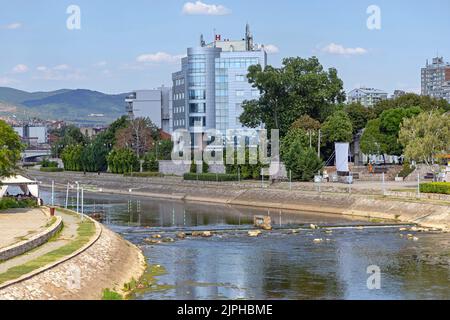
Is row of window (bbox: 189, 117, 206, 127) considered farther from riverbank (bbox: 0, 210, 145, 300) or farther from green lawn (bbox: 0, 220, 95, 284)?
riverbank (bbox: 0, 210, 145, 300)

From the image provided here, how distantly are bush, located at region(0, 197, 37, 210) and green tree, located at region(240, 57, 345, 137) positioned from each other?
71.2 metres

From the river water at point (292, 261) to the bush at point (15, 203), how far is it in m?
9.18

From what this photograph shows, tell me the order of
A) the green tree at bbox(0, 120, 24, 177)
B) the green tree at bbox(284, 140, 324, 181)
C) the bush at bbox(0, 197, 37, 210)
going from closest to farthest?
the green tree at bbox(0, 120, 24, 177), the bush at bbox(0, 197, 37, 210), the green tree at bbox(284, 140, 324, 181)

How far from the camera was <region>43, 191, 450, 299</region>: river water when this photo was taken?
4838 cm

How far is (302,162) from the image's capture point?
126 meters

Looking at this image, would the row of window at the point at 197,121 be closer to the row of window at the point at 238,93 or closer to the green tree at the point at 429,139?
the row of window at the point at 238,93

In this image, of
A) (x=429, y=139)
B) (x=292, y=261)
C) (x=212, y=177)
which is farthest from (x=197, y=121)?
(x=292, y=261)

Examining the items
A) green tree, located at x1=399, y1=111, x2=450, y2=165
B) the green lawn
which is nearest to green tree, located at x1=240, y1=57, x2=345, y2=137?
green tree, located at x1=399, y1=111, x2=450, y2=165

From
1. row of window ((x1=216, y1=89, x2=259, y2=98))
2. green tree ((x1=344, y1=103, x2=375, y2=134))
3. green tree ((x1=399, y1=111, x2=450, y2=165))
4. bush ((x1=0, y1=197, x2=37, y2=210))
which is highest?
row of window ((x1=216, y1=89, x2=259, y2=98))

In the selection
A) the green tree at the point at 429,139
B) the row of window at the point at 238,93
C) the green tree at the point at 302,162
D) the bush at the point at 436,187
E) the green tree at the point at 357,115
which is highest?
the row of window at the point at 238,93

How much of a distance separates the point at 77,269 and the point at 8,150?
39.5m

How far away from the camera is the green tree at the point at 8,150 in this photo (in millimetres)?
82875

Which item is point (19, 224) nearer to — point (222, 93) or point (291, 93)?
point (291, 93)

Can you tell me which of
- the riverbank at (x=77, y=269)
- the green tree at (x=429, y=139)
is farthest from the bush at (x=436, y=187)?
the riverbank at (x=77, y=269)
